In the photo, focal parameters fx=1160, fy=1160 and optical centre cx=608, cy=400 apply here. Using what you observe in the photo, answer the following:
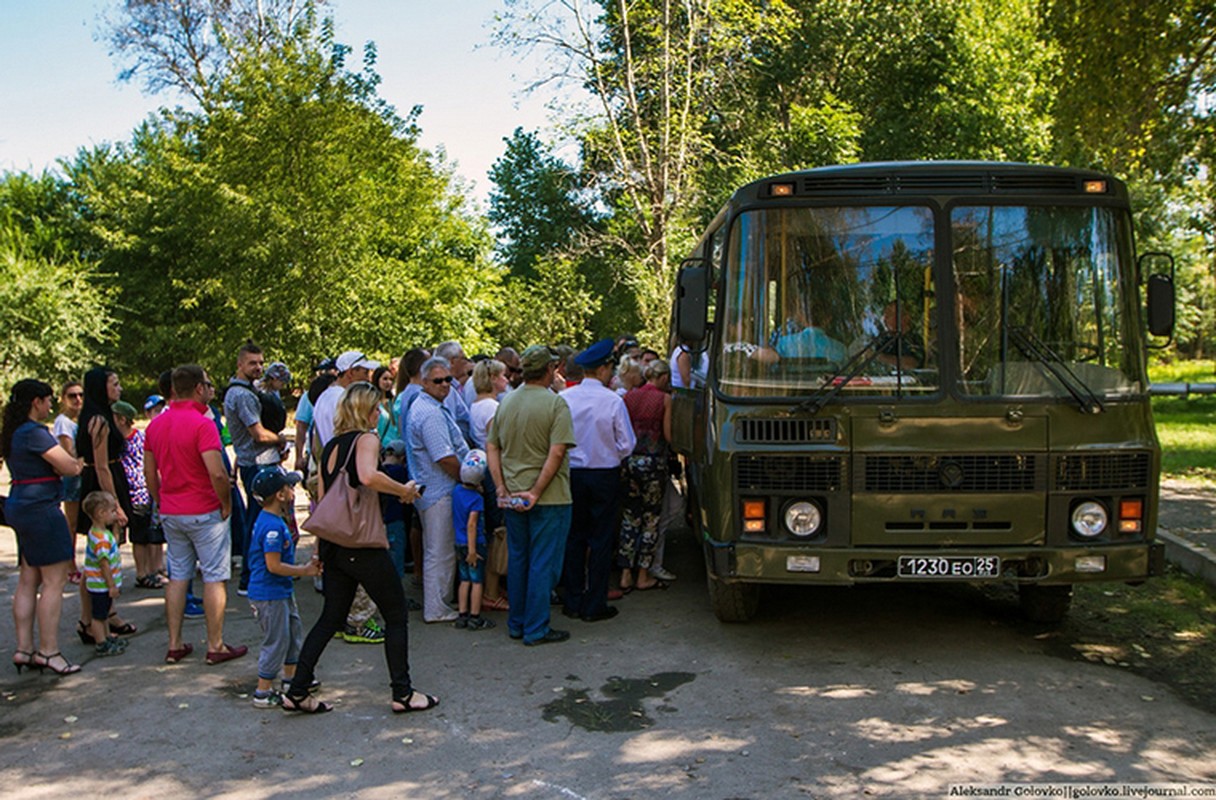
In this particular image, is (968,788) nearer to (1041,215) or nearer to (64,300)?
(1041,215)

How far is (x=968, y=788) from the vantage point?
16.7ft

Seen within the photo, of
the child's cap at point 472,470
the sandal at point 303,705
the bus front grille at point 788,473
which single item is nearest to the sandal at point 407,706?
the sandal at point 303,705

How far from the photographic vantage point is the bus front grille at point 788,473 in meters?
6.84

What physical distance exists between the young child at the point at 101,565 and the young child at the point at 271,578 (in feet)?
5.04

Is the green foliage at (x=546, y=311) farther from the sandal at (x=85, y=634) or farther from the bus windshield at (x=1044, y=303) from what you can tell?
the bus windshield at (x=1044, y=303)

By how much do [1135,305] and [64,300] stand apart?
30707 millimetres

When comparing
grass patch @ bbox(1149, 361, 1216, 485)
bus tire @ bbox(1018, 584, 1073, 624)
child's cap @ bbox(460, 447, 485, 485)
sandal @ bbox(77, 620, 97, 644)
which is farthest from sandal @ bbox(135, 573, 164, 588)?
grass patch @ bbox(1149, 361, 1216, 485)

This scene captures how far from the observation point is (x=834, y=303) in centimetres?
703

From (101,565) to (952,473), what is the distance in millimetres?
5333

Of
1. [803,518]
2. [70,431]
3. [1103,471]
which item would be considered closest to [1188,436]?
[1103,471]

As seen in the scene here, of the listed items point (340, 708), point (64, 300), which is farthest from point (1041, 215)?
point (64, 300)

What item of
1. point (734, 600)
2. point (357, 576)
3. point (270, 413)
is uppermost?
point (270, 413)

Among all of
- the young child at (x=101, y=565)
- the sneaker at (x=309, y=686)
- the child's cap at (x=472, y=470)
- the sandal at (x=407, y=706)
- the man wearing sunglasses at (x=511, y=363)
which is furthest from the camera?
the man wearing sunglasses at (x=511, y=363)

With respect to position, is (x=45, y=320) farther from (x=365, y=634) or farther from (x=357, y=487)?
(x=357, y=487)
